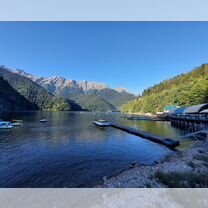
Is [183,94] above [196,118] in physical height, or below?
above

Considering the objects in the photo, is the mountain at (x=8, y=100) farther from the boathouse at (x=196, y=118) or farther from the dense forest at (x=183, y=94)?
the boathouse at (x=196, y=118)

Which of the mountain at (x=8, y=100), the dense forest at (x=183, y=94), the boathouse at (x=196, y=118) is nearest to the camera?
the boathouse at (x=196, y=118)

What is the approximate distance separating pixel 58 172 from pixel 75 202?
4.04 metres

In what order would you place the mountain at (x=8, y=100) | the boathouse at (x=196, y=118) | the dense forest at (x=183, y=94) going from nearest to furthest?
the boathouse at (x=196, y=118), the dense forest at (x=183, y=94), the mountain at (x=8, y=100)

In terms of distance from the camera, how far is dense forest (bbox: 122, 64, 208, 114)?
44.8m

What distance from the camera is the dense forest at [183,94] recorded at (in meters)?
44.8

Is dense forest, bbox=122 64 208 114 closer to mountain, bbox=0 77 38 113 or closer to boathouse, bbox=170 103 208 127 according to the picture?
boathouse, bbox=170 103 208 127

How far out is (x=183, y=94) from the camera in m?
55.2

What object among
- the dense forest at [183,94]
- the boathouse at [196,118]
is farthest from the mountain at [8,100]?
the boathouse at [196,118]

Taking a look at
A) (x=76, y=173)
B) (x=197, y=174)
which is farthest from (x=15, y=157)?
(x=197, y=174)

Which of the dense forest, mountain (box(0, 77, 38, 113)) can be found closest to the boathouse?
the dense forest

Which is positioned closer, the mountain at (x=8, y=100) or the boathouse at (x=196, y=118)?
the boathouse at (x=196, y=118)

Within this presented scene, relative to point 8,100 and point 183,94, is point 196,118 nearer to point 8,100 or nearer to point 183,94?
point 183,94

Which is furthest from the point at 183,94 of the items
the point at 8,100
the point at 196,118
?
the point at 8,100
